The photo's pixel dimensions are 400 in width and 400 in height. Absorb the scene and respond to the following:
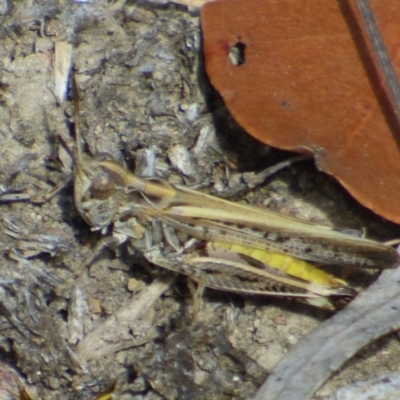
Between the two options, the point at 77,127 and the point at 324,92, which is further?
the point at 77,127

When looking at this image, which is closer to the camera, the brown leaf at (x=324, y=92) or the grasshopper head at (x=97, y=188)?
the brown leaf at (x=324, y=92)

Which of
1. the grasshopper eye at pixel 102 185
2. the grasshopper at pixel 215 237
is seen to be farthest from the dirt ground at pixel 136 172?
the grasshopper eye at pixel 102 185

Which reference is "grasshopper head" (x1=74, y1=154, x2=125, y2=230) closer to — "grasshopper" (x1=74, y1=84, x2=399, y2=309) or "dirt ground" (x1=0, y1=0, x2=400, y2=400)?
"grasshopper" (x1=74, y1=84, x2=399, y2=309)

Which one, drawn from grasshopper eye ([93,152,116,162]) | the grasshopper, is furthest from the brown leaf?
grasshopper eye ([93,152,116,162])

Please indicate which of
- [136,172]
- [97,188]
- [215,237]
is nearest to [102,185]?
[97,188]

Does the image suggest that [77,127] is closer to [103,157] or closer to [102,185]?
[103,157]

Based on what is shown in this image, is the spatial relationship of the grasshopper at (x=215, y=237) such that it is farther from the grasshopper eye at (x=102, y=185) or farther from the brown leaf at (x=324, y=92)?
the brown leaf at (x=324, y=92)

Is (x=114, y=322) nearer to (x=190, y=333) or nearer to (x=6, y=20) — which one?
(x=190, y=333)
